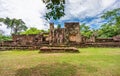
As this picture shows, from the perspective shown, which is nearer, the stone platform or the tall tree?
the stone platform

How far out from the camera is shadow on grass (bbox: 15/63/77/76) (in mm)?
9408

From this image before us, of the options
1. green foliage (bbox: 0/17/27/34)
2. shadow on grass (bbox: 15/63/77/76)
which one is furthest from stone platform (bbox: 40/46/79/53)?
green foliage (bbox: 0/17/27/34)

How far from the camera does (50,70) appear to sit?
9961mm

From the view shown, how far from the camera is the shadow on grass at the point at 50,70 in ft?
30.9

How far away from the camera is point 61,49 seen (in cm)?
1848

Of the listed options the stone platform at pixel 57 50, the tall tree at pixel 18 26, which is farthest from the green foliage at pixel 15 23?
the stone platform at pixel 57 50

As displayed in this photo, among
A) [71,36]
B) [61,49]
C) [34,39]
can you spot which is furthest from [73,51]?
[34,39]

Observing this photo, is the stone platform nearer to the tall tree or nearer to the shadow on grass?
the shadow on grass

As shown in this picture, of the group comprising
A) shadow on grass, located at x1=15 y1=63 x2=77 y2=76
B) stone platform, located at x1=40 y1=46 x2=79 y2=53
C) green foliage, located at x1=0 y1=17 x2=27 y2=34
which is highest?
green foliage, located at x1=0 y1=17 x2=27 y2=34

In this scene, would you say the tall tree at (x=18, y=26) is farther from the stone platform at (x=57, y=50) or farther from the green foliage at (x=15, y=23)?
the stone platform at (x=57, y=50)

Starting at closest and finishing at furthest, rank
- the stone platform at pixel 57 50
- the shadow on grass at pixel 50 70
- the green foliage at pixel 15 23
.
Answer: the shadow on grass at pixel 50 70
the stone platform at pixel 57 50
the green foliage at pixel 15 23

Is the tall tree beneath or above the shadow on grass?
above

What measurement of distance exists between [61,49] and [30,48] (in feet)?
21.0

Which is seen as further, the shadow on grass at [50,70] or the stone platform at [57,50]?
the stone platform at [57,50]
